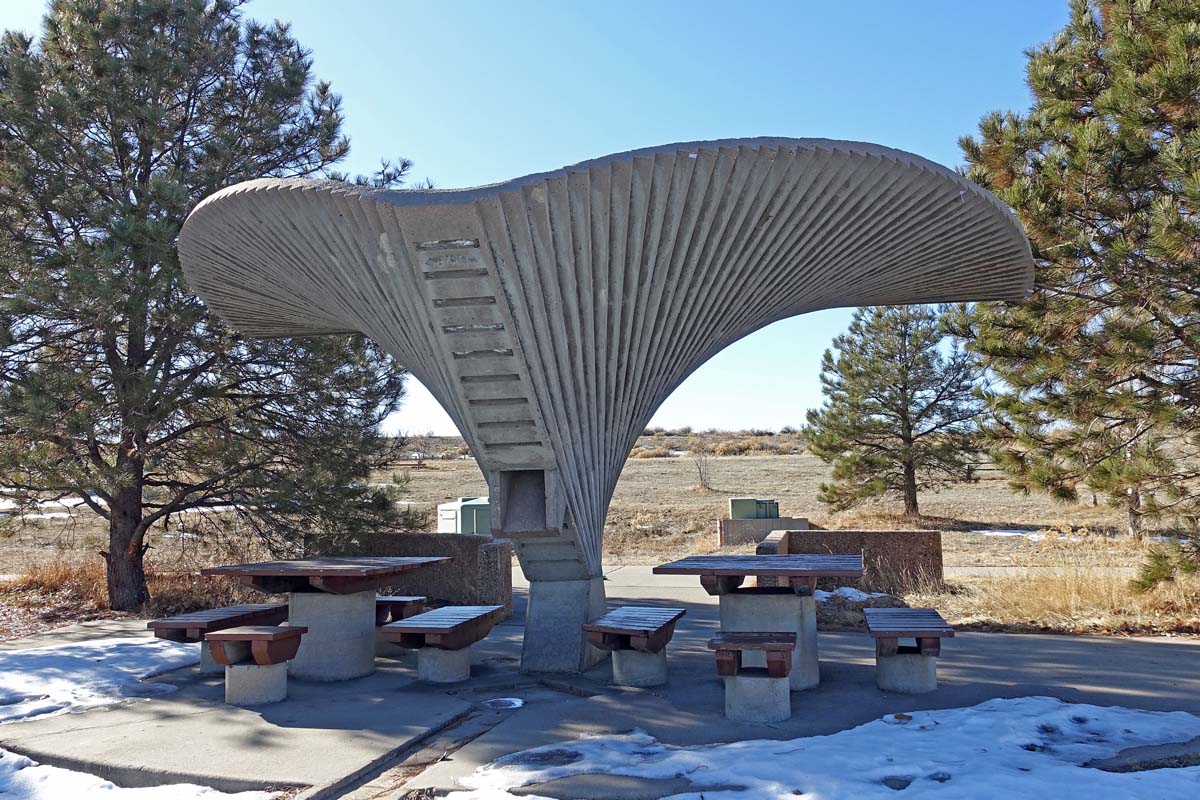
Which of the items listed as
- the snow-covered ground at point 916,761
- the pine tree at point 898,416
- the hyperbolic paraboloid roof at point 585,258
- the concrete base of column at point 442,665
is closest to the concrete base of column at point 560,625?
the hyperbolic paraboloid roof at point 585,258

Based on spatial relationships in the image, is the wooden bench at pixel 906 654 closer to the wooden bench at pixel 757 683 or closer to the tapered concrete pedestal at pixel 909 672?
the tapered concrete pedestal at pixel 909 672

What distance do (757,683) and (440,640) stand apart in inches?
82.1

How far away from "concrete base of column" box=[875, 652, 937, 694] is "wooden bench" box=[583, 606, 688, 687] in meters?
1.33

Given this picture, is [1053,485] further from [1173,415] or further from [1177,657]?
[1177,657]

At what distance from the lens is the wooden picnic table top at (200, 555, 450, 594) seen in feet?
19.2

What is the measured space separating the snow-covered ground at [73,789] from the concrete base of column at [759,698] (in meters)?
2.37

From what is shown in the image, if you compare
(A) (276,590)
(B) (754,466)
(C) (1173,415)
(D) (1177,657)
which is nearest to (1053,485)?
(C) (1173,415)

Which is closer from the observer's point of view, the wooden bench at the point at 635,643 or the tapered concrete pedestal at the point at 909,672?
the tapered concrete pedestal at the point at 909,672

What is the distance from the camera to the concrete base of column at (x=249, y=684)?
5.29m

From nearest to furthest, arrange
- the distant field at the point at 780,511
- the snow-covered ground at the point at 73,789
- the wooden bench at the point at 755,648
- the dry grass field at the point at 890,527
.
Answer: the snow-covered ground at the point at 73,789, the wooden bench at the point at 755,648, the dry grass field at the point at 890,527, the distant field at the point at 780,511

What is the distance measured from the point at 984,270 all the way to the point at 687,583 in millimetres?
6197

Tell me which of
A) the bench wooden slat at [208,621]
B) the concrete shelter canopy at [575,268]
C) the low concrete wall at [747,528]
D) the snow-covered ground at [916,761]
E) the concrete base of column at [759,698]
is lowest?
the snow-covered ground at [916,761]

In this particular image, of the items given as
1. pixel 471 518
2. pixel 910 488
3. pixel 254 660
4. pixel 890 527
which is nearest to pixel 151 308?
pixel 254 660

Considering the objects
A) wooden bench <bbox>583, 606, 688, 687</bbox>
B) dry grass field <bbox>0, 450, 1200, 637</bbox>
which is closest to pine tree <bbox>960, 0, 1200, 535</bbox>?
dry grass field <bbox>0, 450, 1200, 637</bbox>
